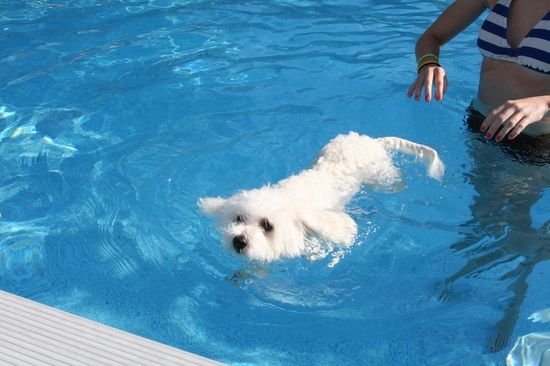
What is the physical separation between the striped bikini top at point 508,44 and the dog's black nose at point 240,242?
169 cm

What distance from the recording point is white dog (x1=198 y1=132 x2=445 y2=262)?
3141 millimetres

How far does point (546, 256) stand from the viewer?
129 inches

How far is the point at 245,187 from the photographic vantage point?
14.2ft

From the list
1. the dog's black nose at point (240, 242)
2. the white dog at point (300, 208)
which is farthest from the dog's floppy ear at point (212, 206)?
the dog's black nose at point (240, 242)

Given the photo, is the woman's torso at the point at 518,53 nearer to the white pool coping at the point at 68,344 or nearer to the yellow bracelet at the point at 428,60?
the yellow bracelet at the point at 428,60

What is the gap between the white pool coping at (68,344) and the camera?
2195 millimetres

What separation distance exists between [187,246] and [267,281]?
58 cm

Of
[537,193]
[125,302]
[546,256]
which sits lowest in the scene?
[125,302]

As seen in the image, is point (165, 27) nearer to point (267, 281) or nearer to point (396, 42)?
point (396, 42)

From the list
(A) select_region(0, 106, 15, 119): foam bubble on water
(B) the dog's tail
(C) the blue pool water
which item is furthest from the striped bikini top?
(A) select_region(0, 106, 15, 119): foam bubble on water

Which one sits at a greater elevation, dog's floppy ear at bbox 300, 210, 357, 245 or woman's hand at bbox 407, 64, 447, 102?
woman's hand at bbox 407, 64, 447, 102

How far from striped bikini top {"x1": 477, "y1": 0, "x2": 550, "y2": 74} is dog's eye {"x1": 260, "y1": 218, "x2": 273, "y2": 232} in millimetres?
1539

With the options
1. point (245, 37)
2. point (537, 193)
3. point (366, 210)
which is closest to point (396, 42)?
point (245, 37)

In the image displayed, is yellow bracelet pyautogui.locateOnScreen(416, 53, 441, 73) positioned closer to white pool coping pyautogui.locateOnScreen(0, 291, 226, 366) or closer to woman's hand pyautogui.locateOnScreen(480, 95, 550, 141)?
woman's hand pyautogui.locateOnScreen(480, 95, 550, 141)
